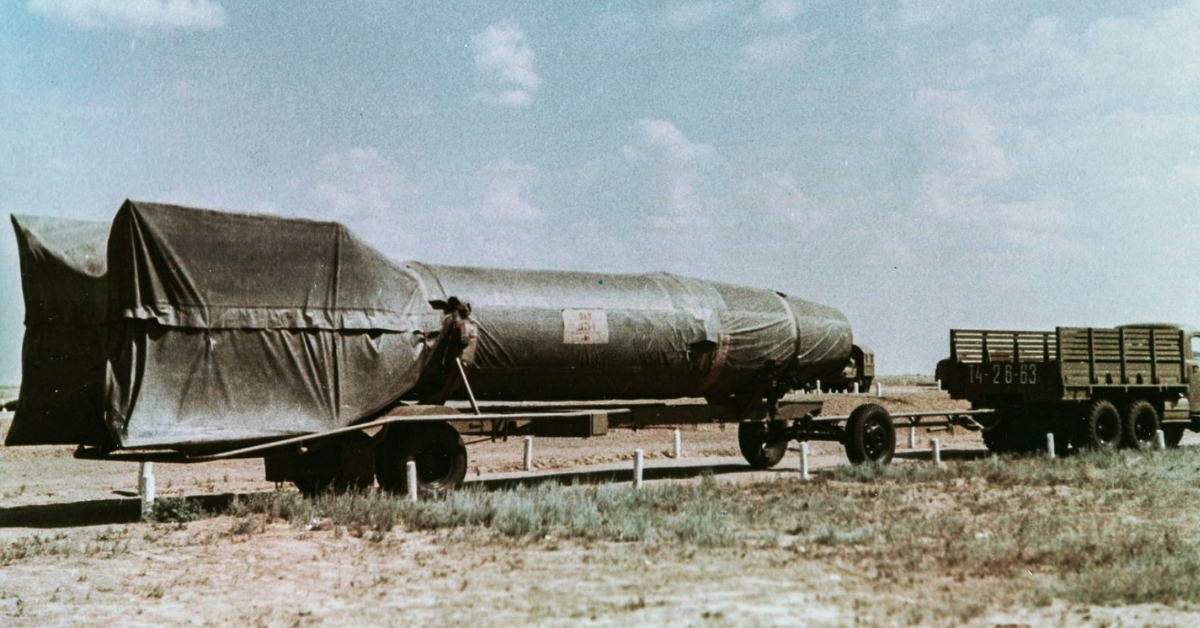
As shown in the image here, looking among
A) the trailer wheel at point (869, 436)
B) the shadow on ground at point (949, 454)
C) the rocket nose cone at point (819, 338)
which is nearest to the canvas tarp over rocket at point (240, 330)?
the rocket nose cone at point (819, 338)

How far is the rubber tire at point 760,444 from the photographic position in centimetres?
1991

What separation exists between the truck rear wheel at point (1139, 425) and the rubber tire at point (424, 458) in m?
14.8

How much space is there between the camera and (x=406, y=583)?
8.84 meters

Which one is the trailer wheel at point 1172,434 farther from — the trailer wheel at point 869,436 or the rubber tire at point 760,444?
the rubber tire at point 760,444

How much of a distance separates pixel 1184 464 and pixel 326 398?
15.1 metres

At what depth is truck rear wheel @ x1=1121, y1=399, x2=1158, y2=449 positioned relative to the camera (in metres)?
21.9

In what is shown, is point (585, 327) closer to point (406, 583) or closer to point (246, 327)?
point (246, 327)

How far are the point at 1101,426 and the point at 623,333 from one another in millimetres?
11349

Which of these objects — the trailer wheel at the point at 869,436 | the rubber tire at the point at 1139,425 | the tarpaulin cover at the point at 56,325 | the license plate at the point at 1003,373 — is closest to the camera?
the tarpaulin cover at the point at 56,325

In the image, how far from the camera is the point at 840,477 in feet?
57.6

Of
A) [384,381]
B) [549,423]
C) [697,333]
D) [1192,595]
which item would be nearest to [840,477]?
[697,333]

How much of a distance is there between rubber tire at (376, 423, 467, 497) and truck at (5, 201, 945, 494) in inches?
1.1

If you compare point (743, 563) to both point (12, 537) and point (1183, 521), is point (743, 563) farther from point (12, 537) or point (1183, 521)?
point (12, 537)

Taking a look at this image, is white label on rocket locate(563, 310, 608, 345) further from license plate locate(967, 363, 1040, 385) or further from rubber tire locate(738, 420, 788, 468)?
license plate locate(967, 363, 1040, 385)
